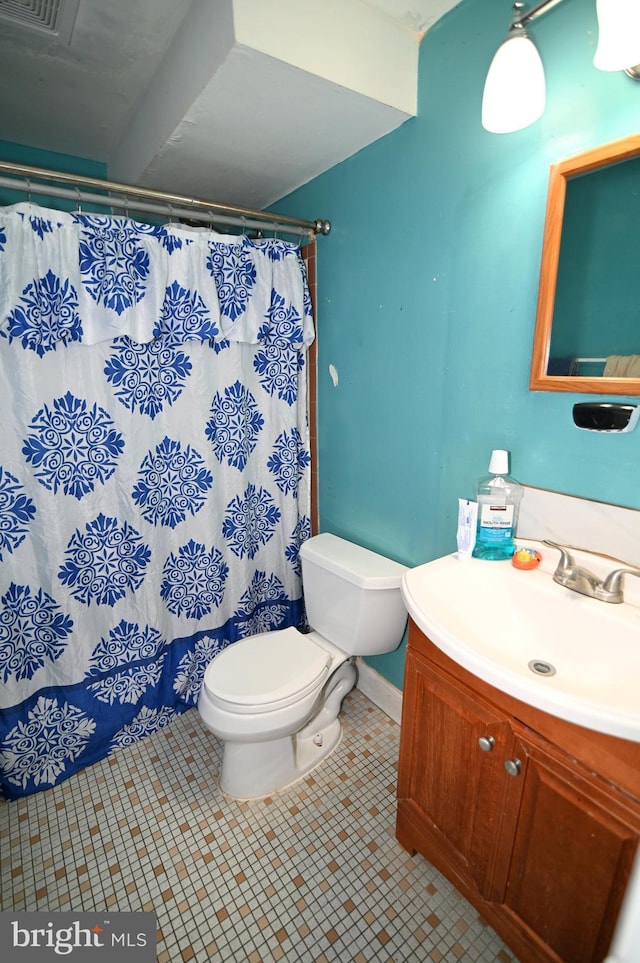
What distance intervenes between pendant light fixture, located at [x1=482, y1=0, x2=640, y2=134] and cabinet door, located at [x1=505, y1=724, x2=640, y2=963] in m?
1.21

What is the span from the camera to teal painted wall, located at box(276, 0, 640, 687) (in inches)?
37.4

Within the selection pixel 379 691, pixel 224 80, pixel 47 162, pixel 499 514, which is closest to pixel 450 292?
pixel 499 514

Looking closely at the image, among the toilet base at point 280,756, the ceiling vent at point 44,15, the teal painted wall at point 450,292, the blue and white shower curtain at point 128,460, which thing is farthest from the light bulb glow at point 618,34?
the toilet base at point 280,756

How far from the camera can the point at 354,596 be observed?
1504 mm

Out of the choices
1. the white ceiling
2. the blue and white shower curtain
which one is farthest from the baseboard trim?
the white ceiling

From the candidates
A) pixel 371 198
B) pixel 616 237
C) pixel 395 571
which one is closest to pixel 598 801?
pixel 395 571

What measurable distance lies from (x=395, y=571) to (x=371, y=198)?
4.07 feet

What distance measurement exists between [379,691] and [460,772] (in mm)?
856

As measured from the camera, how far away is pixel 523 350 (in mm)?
1095

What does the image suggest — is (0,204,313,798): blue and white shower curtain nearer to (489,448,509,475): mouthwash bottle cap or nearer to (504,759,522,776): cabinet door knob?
(489,448,509,475): mouthwash bottle cap

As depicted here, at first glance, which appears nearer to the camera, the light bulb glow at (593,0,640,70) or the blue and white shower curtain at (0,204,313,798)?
the light bulb glow at (593,0,640,70)

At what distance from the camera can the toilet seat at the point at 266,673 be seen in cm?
134

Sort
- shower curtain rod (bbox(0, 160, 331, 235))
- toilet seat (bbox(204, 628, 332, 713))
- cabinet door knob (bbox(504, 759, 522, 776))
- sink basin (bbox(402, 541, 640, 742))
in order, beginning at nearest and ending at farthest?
sink basin (bbox(402, 541, 640, 742)), cabinet door knob (bbox(504, 759, 522, 776)), shower curtain rod (bbox(0, 160, 331, 235)), toilet seat (bbox(204, 628, 332, 713))

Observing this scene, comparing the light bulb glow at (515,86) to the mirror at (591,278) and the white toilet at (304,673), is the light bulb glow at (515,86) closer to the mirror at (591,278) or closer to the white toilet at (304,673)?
the mirror at (591,278)
